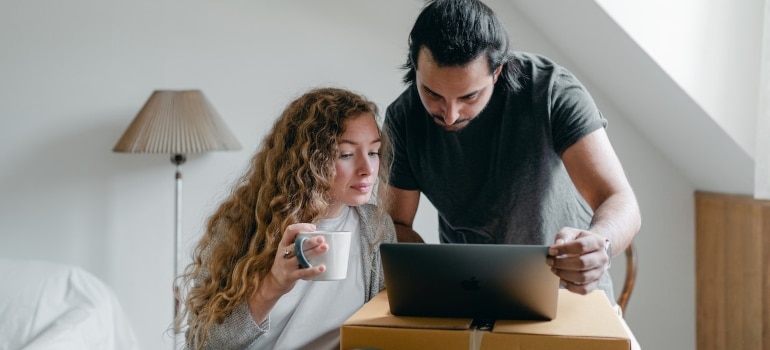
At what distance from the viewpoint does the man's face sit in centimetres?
148

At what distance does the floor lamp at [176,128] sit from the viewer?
2861 millimetres

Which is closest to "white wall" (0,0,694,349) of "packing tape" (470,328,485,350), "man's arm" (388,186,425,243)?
"man's arm" (388,186,425,243)

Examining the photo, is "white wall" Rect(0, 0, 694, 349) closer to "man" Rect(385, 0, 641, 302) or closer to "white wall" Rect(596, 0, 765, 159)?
"white wall" Rect(596, 0, 765, 159)

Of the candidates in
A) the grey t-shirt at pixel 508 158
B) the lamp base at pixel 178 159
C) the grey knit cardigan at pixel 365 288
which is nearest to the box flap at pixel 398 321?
the grey knit cardigan at pixel 365 288

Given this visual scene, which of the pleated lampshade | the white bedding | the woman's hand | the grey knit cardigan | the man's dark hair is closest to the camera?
the woman's hand

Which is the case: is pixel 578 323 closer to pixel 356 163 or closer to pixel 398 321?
pixel 398 321

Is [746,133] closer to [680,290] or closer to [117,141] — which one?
[680,290]

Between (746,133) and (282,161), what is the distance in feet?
4.40

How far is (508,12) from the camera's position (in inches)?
117

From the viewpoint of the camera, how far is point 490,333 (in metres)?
1.06

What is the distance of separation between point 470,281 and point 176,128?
194 centimetres

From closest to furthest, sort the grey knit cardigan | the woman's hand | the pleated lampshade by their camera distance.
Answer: the woman's hand → the grey knit cardigan → the pleated lampshade

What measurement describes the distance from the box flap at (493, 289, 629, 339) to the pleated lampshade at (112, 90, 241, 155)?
1.87 meters

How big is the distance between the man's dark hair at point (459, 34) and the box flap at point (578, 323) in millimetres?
464
